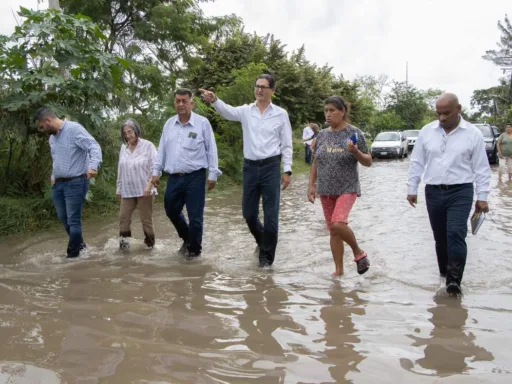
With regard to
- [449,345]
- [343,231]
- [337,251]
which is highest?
[343,231]

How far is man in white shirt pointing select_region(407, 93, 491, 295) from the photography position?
4.61 meters

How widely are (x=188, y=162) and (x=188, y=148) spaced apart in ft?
0.51

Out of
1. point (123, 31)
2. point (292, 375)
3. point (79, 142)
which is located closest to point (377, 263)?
point (292, 375)

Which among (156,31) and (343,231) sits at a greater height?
(156,31)

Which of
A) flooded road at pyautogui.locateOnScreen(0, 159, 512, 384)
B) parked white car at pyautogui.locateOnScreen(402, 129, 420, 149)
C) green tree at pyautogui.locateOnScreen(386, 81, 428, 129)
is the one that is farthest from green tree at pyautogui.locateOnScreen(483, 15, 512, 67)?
flooded road at pyautogui.locateOnScreen(0, 159, 512, 384)

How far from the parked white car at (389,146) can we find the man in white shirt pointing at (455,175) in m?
22.8

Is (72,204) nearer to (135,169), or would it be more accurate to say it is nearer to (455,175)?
(135,169)

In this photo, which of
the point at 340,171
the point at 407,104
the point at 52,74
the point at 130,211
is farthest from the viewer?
the point at 407,104

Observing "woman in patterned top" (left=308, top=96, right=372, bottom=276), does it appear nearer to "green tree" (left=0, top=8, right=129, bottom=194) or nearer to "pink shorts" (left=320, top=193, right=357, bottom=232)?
"pink shorts" (left=320, top=193, right=357, bottom=232)

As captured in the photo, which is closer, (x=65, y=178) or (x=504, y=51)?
(x=65, y=178)

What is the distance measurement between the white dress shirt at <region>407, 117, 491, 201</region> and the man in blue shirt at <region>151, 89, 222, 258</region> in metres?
2.33

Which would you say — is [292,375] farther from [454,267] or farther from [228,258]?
[228,258]

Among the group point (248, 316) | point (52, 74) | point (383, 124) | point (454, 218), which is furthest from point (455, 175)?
point (383, 124)

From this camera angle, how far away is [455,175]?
4.66 meters
